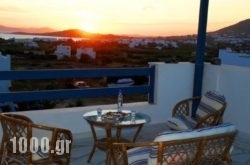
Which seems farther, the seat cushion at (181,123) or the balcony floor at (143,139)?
the seat cushion at (181,123)

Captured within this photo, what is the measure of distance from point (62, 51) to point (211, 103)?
7063mm

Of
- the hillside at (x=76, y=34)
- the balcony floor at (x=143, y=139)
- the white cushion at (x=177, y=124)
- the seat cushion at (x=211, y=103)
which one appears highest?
the hillside at (x=76, y=34)

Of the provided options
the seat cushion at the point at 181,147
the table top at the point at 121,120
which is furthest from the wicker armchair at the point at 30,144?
the seat cushion at the point at 181,147

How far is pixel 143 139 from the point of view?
5.21m

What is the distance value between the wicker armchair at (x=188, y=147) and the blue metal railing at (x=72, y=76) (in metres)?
2.34

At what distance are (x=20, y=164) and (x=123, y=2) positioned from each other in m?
5.41

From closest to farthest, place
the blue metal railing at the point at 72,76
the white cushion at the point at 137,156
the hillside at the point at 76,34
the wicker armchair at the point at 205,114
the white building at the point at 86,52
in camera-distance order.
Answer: the white cushion at the point at 137,156 → the wicker armchair at the point at 205,114 → the blue metal railing at the point at 72,76 → the hillside at the point at 76,34 → the white building at the point at 86,52

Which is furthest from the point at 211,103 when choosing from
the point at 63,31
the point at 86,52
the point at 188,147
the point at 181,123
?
the point at 86,52

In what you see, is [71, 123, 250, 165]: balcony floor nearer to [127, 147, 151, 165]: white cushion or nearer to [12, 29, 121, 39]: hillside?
[127, 147, 151, 165]: white cushion

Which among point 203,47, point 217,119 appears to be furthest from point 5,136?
point 203,47

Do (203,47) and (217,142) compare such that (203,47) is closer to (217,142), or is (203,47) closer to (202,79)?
(202,79)

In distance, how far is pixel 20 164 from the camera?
3146 mm

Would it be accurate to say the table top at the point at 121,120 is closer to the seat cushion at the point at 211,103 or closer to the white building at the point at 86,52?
the seat cushion at the point at 211,103

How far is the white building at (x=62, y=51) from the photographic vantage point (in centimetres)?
1066
